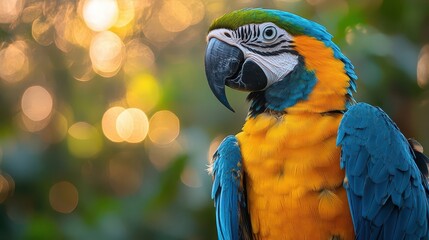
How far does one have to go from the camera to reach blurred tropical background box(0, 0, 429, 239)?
115 inches

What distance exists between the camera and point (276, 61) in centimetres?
166

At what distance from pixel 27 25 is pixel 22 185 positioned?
3.36ft

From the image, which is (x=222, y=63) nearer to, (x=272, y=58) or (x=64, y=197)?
(x=272, y=58)

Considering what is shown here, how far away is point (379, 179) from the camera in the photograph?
1.61m

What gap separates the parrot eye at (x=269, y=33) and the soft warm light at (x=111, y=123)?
2.47 m

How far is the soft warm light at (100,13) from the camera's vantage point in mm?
3769

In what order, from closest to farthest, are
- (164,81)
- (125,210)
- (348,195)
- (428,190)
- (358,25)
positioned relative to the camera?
(348,195) → (428,190) → (358,25) → (125,210) → (164,81)

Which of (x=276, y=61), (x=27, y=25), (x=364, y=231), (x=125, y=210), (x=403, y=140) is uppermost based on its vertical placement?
(x=27, y=25)

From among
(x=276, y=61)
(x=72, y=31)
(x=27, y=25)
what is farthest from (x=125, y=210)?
(x=276, y=61)

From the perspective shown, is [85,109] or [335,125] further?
[85,109]

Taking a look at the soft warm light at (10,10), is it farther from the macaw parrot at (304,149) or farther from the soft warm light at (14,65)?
the macaw parrot at (304,149)

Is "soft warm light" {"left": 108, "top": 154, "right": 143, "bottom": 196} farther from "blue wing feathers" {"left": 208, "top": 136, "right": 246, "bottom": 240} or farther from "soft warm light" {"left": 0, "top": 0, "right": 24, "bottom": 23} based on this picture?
"blue wing feathers" {"left": 208, "top": 136, "right": 246, "bottom": 240}

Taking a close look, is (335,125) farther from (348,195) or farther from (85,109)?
(85,109)

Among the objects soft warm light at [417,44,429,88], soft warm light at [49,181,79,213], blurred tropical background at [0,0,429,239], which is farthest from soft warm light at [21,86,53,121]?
soft warm light at [417,44,429,88]
